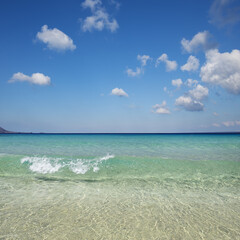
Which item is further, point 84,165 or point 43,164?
point 43,164

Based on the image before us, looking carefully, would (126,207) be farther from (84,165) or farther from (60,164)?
(60,164)

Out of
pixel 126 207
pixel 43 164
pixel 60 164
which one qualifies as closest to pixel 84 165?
pixel 60 164

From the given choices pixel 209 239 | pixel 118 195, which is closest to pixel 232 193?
pixel 209 239

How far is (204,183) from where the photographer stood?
8.02 m

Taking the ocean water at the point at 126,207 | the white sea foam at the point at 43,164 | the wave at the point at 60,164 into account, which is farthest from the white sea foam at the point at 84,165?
the white sea foam at the point at 43,164

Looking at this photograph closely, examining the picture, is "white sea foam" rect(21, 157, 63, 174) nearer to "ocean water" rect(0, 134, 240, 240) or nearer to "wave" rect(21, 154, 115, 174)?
"wave" rect(21, 154, 115, 174)

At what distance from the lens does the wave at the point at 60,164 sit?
10.8m

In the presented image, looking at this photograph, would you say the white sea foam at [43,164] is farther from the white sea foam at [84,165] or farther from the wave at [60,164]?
the white sea foam at [84,165]

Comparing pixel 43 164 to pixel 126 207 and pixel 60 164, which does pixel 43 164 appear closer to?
pixel 60 164

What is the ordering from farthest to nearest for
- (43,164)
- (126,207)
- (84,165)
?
(43,164) < (84,165) < (126,207)

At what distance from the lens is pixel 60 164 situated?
11.8m

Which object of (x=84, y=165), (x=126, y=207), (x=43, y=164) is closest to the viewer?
(x=126, y=207)

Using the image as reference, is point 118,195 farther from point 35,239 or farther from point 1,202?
point 1,202

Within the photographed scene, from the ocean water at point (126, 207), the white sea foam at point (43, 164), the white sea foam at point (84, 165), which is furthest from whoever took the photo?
the white sea foam at point (43, 164)
